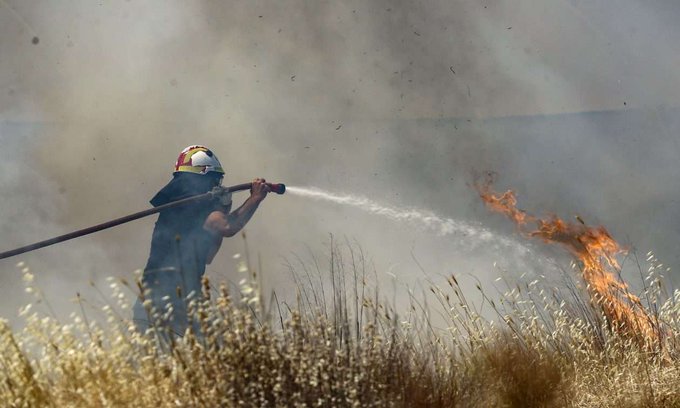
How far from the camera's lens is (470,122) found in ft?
29.6

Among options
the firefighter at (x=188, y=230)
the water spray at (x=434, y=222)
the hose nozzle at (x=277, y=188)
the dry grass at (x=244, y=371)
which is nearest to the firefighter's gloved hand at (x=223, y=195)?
the firefighter at (x=188, y=230)

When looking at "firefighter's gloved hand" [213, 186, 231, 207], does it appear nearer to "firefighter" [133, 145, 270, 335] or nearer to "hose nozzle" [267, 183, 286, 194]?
"firefighter" [133, 145, 270, 335]

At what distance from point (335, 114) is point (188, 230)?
311 centimetres

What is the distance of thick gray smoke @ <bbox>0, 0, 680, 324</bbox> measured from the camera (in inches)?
347

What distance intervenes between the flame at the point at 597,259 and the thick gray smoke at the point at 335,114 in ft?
1.50

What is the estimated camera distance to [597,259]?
702 cm

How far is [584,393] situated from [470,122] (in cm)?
406

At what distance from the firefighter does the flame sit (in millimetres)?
2181

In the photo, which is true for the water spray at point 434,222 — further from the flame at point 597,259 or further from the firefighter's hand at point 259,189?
the firefighter's hand at point 259,189

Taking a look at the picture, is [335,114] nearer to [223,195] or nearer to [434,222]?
[434,222]

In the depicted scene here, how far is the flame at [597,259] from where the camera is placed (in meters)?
5.95

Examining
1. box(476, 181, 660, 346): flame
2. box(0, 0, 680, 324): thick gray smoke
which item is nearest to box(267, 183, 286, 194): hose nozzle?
box(476, 181, 660, 346): flame

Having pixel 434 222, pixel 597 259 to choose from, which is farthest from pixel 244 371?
pixel 434 222


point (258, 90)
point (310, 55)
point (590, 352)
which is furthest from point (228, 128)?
point (590, 352)
